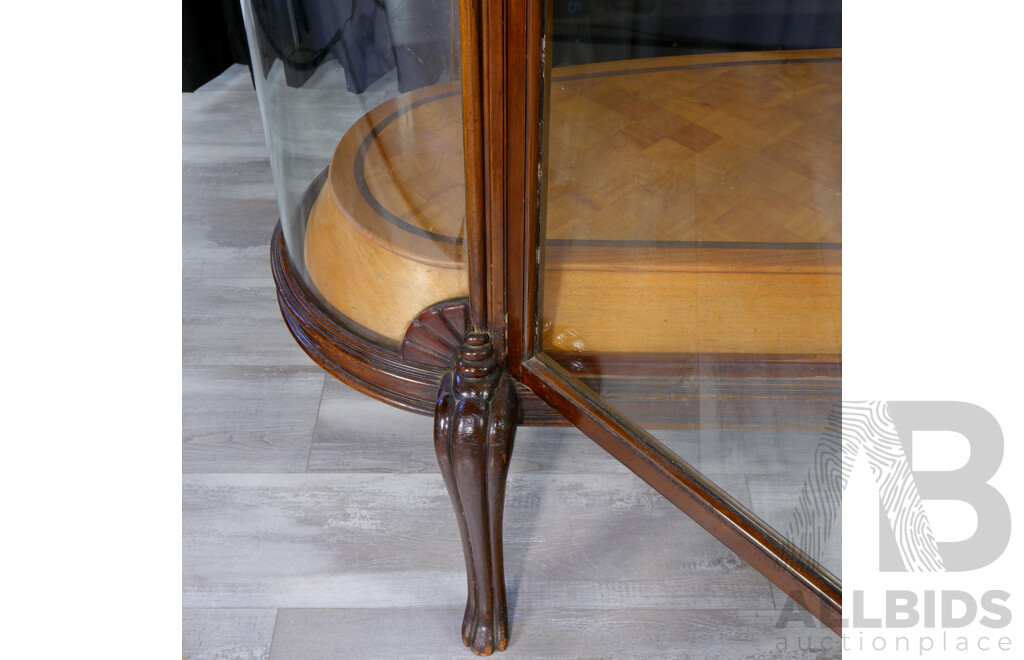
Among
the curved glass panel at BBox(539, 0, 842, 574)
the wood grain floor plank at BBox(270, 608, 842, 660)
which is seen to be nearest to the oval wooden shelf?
the curved glass panel at BBox(539, 0, 842, 574)

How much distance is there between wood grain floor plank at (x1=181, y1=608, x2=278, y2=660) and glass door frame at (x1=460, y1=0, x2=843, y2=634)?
344 millimetres

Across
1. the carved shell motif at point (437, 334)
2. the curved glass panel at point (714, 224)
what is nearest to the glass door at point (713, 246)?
the curved glass panel at point (714, 224)

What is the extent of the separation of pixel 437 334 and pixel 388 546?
257 mm

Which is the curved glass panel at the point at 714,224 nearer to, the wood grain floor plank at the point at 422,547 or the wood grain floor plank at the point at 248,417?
the wood grain floor plank at the point at 422,547

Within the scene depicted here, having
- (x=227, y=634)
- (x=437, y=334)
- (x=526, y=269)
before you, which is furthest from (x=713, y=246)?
(x=227, y=634)

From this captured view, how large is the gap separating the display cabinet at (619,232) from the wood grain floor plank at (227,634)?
20 cm

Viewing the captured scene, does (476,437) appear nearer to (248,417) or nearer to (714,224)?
(714,224)

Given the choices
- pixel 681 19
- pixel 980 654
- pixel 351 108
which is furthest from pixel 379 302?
pixel 980 654

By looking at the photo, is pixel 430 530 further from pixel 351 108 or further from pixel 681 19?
pixel 681 19

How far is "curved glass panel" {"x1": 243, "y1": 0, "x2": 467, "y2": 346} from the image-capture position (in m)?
0.56

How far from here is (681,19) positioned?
17.0 inches

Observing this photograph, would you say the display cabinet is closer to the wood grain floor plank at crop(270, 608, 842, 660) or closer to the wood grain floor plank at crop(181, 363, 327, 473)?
the wood grain floor plank at crop(270, 608, 842, 660)

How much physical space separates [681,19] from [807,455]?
226 mm

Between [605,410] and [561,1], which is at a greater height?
[561,1]
